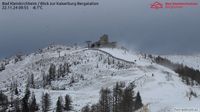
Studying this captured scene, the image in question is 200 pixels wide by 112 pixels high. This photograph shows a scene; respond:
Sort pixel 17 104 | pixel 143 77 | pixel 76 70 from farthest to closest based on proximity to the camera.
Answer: pixel 76 70 → pixel 143 77 → pixel 17 104

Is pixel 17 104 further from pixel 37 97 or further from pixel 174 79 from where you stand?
pixel 174 79

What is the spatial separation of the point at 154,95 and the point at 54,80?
70545mm

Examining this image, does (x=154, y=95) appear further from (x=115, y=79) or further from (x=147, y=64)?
(x=147, y=64)

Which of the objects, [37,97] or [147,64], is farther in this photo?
[147,64]

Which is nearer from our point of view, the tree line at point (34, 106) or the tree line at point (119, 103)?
the tree line at point (119, 103)

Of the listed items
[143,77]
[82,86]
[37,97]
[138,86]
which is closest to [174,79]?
[143,77]

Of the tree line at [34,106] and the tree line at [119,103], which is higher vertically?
the tree line at [119,103]

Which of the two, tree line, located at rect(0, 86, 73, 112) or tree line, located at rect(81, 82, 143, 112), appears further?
tree line, located at rect(0, 86, 73, 112)

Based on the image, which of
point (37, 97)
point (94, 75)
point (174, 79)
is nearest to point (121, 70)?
point (94, 75)

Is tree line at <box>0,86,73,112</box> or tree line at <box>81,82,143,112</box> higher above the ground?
tree line at <box>81,82,143,112</box>

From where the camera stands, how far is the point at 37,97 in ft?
445

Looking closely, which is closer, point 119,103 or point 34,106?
point 119,103

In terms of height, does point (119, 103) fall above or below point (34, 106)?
above

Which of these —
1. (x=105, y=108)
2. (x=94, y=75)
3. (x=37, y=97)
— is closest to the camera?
(x=105, y=108)
